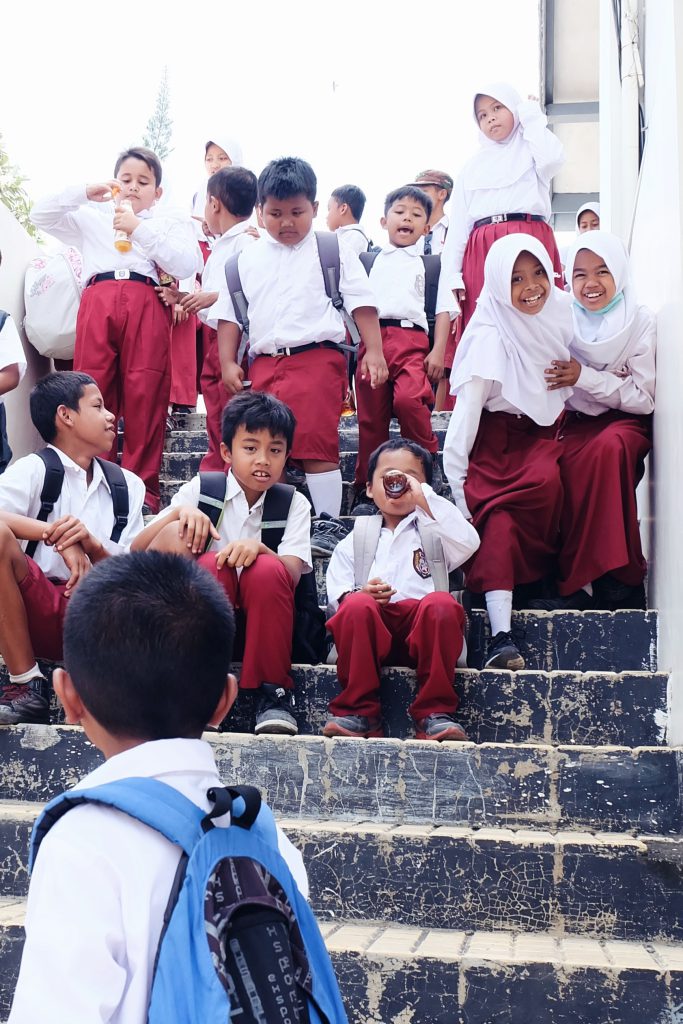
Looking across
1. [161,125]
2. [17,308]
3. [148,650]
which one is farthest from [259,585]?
[161,125]

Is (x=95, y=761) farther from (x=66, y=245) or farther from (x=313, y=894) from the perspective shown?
(x=66, y=245)

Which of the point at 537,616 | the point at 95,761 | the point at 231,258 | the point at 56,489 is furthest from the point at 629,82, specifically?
the point at 95,761

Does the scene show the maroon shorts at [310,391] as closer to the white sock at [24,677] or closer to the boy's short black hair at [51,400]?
the boy's short black hair at [51,400]

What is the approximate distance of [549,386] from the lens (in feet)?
14.3

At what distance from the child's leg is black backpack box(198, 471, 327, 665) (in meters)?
0.30

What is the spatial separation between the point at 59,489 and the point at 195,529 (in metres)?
0.59

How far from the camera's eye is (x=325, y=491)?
15.7ft

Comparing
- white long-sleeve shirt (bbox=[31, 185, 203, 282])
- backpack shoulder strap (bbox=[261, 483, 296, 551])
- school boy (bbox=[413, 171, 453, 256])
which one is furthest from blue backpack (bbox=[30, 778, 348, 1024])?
school boy (bbox=[413, 171, 453, 256])

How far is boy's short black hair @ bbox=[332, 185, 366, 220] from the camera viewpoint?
6.80 meters

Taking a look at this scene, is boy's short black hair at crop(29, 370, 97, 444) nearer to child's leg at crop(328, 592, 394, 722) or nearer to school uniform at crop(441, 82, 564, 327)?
child's leg at crop(328, 592, 394, 722)

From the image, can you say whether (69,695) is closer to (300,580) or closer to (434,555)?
(300,580)

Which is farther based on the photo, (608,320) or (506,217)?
(506,217)

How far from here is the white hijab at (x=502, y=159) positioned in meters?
5.72

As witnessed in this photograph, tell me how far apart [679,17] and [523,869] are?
2649 millimetres
